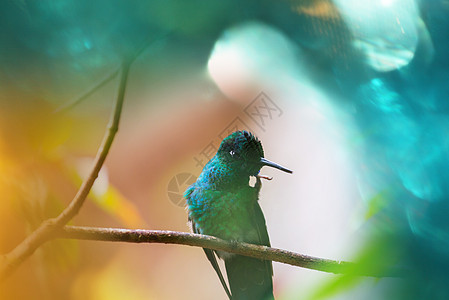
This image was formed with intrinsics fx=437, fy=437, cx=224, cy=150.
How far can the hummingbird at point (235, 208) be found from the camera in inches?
46.2

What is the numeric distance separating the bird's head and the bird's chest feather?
5cm

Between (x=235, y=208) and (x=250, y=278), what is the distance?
213mm

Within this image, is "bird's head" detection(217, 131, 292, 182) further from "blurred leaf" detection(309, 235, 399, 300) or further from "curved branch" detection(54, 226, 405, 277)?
"blurred leaf" detection(309, 235, 399, 300)

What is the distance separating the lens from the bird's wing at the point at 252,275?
121 centimetres

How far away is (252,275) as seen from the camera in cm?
122

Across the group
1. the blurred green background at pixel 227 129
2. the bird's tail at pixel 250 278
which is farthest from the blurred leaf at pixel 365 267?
the bird's tail at pixel 250 278

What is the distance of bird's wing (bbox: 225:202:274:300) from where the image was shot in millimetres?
1207

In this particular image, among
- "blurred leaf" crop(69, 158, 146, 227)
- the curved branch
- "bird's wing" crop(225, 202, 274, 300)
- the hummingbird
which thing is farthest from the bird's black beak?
"blurred leaf" crop(69, 158, 146, 227)

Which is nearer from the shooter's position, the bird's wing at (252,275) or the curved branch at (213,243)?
the curved branch at (213,243)

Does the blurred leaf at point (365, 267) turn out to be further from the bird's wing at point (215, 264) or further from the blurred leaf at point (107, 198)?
the blurred leaf at point (107, 198)

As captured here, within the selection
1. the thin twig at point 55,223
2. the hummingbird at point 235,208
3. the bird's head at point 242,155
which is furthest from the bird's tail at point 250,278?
the thin twig at point 55,223

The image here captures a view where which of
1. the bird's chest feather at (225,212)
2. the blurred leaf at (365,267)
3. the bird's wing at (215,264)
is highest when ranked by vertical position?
the bird's chest feather at (225,212)

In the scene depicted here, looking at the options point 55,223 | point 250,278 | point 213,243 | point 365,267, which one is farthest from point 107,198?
point 365,267

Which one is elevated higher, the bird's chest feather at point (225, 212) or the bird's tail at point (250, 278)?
the bird's chest feather at point (225, 212)
